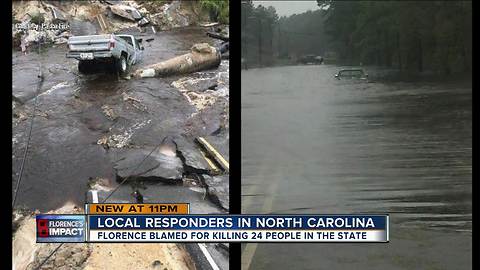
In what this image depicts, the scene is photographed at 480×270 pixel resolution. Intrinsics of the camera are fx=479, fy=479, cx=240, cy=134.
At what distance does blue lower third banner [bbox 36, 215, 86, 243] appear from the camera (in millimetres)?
3020

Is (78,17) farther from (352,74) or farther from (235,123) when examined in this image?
(352,74)

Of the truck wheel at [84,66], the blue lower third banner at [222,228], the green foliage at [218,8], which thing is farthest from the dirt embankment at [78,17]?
the blue lower third banner at [222,228]

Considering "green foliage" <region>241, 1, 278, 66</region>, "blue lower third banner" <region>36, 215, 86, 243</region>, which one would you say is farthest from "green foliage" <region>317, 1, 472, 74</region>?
"blue lower third banner" <region>36, 215, 86, 243</region>

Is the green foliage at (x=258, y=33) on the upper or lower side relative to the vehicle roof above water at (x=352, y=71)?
upper

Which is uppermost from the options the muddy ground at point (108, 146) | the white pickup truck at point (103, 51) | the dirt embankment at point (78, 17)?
the dirt embankment at point (78, 17)

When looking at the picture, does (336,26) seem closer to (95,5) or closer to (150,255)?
(95,5)

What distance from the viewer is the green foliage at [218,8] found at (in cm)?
309

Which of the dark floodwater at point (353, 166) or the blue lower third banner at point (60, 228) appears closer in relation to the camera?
the blue lower third banner at point (60, 228)

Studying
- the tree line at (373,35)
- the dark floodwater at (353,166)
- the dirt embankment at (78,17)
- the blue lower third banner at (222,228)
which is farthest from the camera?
the tree line at (373,35)

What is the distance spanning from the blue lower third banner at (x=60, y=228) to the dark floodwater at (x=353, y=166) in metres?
1.06

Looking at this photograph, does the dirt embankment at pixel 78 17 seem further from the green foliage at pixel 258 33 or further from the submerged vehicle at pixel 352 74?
the submerged vehicle at pixel 352 74

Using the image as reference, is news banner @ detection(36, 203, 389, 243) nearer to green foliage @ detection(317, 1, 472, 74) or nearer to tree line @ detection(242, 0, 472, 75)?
tree line @ detection(242, 0, 472, 75)

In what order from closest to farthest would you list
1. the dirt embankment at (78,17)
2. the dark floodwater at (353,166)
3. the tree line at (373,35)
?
the dirt embankment at (78,17) < the dark floodwater at (353,166) < the tree line at (373,35)

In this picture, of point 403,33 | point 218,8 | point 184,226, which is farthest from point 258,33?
point 184,226
